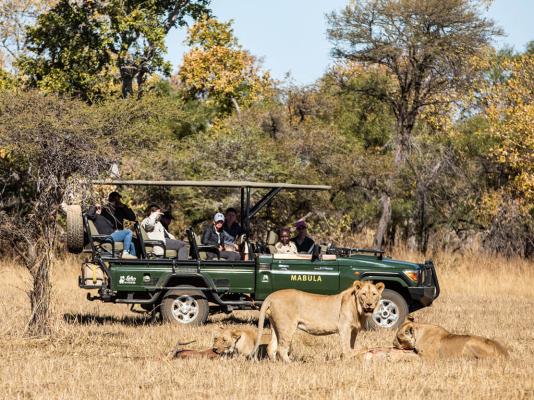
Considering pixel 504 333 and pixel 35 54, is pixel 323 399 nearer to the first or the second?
pixel 504 333

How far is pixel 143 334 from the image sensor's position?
14.6 meters

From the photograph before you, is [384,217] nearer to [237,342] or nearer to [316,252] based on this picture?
[316,252]

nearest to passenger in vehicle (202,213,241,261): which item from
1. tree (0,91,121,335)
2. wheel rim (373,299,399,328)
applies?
wheel rim (373,299,399,328)

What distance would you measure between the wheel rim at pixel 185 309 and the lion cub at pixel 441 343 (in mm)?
4350

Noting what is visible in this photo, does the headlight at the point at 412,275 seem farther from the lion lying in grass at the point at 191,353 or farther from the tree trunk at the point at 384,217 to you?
the tree trunk at the point at 384,217

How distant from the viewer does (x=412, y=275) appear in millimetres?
16328

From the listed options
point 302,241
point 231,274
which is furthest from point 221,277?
point 302,241

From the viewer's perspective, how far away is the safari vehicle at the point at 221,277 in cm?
1579

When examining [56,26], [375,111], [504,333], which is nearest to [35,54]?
[56,26]

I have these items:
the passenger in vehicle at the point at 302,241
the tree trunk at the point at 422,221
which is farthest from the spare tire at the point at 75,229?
the tree trunk at the point at 422,221

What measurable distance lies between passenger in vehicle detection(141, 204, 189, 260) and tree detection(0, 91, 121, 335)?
2.64 m

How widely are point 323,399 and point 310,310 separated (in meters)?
2.64

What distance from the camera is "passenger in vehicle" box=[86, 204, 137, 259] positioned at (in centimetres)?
1605

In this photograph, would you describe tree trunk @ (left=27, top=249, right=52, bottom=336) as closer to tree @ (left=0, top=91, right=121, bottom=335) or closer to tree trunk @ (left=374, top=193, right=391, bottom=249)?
tree @ (left=0, top=91, right=121, bottom=335)
